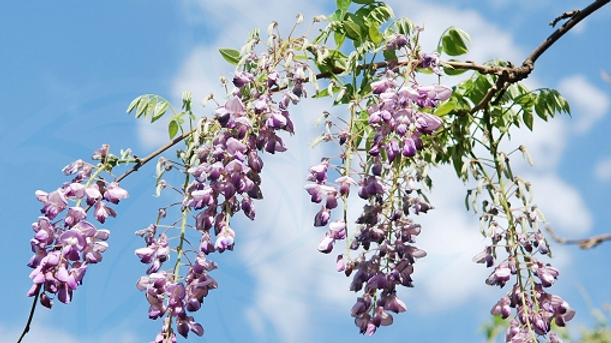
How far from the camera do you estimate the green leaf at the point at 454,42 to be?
1.61m

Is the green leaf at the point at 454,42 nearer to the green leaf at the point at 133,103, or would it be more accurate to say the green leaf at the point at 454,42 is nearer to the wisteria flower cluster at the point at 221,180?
the wisteria flower cluster at the point at 221,180

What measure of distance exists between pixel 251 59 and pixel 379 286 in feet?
1.56

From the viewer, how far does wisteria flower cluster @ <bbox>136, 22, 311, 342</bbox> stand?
1.23 metres

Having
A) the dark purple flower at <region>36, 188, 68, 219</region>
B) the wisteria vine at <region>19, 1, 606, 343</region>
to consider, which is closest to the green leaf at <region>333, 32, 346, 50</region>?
the wisteria vine at <region>19, 1, 606, 343</region>

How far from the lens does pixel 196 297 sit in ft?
4.18

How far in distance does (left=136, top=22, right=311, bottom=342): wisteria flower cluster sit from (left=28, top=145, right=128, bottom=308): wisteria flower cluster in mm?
89

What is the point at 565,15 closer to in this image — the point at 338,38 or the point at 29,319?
the point at 338,38

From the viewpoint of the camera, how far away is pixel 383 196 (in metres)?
1.36

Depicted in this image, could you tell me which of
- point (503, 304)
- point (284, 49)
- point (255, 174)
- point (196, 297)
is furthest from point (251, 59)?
point (503, 304)

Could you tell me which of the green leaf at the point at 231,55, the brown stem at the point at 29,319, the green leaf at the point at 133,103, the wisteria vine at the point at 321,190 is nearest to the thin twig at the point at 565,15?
the wisteria vine at the point at 321,190

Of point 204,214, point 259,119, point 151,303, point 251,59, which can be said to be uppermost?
point 251,59

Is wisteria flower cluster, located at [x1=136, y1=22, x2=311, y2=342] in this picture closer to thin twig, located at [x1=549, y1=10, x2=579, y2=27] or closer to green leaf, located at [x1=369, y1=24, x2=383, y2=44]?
green leaf, located at [x1=369, y1=24, x2=383, y2=44]

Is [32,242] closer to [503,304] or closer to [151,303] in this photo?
[151,303]

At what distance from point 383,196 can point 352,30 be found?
Answer: 35 cm
